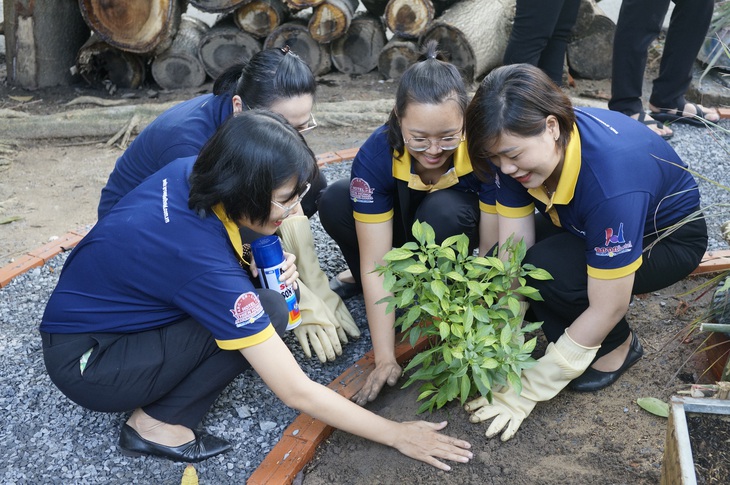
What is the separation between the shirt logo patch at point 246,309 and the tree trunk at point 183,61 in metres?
4.04

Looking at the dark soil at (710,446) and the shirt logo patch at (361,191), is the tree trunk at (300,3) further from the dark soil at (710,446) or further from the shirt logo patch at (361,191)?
the dark soil at (710,446)

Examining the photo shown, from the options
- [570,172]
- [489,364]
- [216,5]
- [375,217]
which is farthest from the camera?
[216,5]

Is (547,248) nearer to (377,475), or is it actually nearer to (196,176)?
(377,475)

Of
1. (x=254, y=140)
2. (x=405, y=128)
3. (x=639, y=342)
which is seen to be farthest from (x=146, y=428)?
(x=639, y=342)

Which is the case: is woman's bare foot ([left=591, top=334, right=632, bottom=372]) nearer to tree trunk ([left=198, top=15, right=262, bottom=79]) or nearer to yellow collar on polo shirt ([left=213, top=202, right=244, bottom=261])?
yellow collar on polo shirt ([left=213, top=202, right=244, bottom=261])

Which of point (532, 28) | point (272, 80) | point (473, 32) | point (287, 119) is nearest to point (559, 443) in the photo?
point (287, 119)

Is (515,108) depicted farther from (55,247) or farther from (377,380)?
(55,247)

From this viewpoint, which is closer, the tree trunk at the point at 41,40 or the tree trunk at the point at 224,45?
the tree trunk at the point at 41,40

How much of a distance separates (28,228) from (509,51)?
8.42 ft

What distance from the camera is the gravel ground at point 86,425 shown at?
→ 83.3 inches

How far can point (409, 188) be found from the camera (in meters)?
2.46

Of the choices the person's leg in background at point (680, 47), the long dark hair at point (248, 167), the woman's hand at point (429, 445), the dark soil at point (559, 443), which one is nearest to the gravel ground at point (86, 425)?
the dark soil at point (559, 443)

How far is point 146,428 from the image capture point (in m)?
2.15

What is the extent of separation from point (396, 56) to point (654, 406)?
3932 mm
